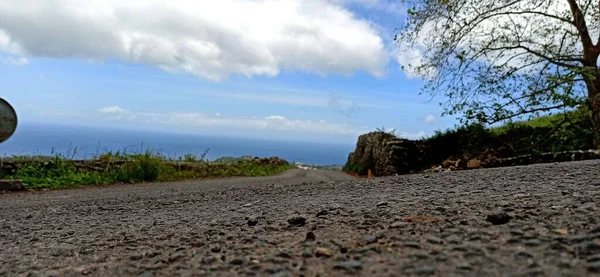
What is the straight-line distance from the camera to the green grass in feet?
33.2

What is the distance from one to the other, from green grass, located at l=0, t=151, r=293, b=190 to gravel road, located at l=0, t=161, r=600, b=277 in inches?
239

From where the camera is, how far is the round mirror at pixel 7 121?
9070mm

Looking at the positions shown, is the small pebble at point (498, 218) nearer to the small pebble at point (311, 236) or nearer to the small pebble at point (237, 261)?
the small pebble at point (311, 236)

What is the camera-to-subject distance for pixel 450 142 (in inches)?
525

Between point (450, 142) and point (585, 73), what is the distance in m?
5.04

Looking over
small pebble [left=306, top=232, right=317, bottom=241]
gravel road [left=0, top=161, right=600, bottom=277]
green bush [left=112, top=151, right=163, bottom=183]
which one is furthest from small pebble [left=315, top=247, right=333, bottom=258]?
green bush [left=112, top=151, right=163, bottom=183]

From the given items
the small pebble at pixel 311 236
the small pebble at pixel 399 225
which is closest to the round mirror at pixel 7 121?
the small pebble at pixel 311 236

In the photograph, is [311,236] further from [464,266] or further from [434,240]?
[464,266]

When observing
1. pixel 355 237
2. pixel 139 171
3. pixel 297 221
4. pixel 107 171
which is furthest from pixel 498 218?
pixel 107 171

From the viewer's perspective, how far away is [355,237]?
93.7 inches

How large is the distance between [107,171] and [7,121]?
2.65 m

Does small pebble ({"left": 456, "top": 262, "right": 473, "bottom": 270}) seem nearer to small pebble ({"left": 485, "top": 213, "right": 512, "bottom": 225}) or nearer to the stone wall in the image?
small pebble ({"left": 485, "top": 213, "right": 512, "bottom": 225})

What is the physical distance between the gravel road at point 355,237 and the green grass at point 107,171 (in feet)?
19.9

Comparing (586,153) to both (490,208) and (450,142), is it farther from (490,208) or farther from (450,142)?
(490,208)
